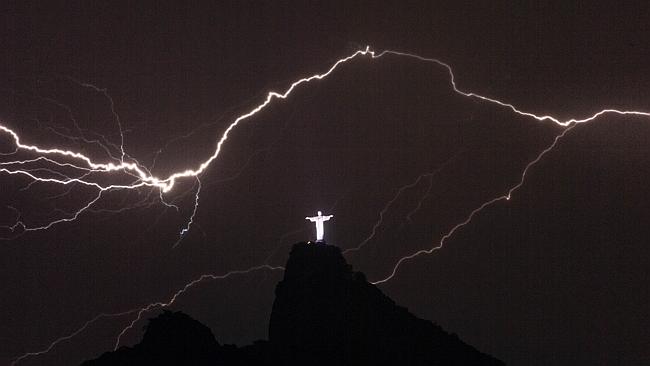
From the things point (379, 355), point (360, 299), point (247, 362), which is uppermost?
point (360, 299)

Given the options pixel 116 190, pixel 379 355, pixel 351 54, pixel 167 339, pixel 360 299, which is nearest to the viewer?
pixel 167 339

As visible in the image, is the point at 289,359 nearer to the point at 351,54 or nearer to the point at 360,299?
the point at 360,299

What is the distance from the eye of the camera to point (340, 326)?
11.2m

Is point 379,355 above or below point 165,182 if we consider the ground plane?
below

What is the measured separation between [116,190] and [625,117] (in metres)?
17.5

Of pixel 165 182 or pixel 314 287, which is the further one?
pixel 165 182

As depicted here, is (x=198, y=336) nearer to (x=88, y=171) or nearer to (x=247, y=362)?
(x=247, y=362)

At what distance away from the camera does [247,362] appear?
770 centimetres

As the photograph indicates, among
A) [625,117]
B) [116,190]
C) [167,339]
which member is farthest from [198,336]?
[625,117]

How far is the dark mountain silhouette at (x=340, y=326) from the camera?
11.0 metres

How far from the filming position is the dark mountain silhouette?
1098cm

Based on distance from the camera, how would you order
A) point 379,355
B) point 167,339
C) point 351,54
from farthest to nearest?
point 351,54 < point 379,355 < point 167,339

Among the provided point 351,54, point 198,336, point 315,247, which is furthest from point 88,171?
point 198,336

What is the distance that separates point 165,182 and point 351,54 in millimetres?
7656
